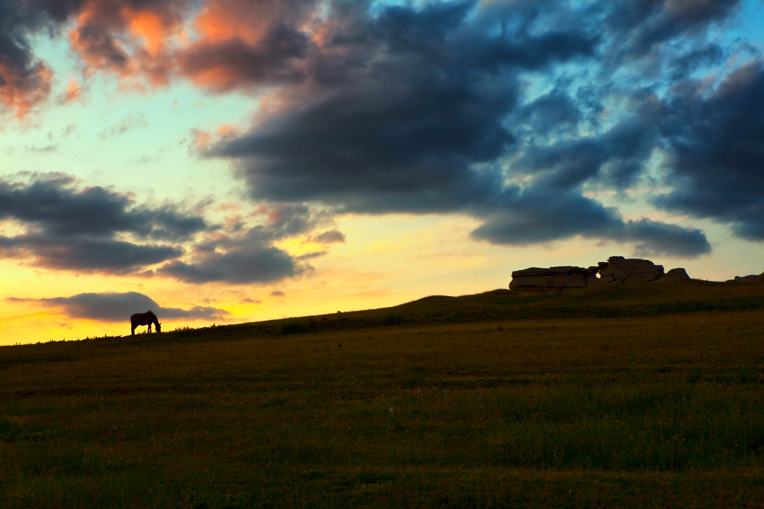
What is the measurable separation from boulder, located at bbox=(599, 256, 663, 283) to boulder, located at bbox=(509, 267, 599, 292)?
153cm

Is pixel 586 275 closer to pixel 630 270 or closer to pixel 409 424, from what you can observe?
pixel 630 270

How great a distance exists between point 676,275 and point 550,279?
11.4 m

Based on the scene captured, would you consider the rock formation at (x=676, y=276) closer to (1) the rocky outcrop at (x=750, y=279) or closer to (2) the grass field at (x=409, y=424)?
(1) the rocky outcrop at (x=750, y=279)

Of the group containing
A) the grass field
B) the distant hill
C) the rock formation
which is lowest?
the grass field

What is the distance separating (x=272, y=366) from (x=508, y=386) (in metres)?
10.3

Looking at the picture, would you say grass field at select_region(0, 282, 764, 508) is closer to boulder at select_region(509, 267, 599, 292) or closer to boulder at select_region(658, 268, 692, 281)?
boulder at select_region(658, 268, 692, 281)

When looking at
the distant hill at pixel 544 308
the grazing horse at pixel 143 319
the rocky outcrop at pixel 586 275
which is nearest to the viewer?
the distant hill at pixel 544 308

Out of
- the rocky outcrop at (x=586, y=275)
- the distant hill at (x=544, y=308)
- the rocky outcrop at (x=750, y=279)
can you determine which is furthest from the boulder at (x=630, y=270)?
the distant hill at (x=544, y=308)

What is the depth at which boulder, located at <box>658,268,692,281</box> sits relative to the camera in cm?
6224

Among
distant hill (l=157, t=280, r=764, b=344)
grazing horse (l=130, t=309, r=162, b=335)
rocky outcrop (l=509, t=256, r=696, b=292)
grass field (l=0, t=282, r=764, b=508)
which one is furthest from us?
rocky outcrop (l=509, t=256, r=696, b=292)

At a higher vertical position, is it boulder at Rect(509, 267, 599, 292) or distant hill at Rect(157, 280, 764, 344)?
boulder at Rect(509, 267, 599, 292)

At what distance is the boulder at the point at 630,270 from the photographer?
2557 inches

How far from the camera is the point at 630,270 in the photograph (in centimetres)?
6569

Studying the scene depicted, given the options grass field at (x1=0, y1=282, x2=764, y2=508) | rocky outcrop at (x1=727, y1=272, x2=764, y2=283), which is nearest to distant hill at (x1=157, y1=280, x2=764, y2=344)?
grass field at (x1=0, y1=282, x2=764, y2=508)
